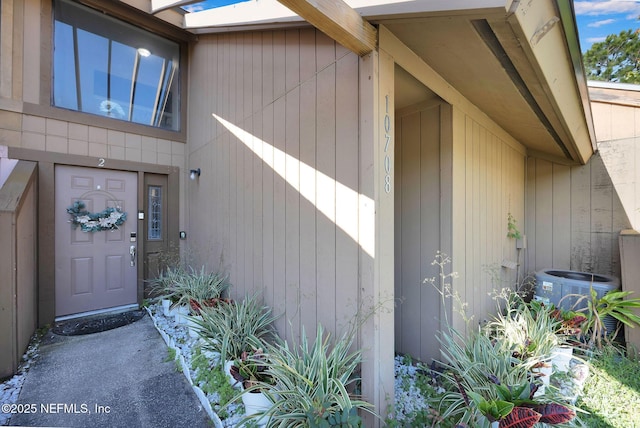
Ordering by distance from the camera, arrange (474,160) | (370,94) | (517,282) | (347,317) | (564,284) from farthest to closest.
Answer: (517,282) < (564,284) < (474,160) < (347,317) < (370,94)

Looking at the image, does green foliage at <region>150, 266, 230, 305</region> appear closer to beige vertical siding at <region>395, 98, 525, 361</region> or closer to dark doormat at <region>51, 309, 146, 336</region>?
dark doormat at <region>51, 309, 146, 336</region>

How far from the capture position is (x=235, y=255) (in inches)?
121

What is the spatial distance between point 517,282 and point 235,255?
3.57 meters

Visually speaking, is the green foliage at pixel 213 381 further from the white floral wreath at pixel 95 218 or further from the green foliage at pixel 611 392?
the white floral wreath at pixel 95 218

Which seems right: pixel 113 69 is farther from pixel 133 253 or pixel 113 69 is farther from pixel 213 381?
pixel 213 381

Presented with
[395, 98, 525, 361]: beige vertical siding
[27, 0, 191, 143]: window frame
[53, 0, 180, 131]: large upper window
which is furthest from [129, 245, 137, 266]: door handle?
[395, 98, 525, 361]: beige vertical siding

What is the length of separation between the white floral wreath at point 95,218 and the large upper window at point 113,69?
4.58 ft

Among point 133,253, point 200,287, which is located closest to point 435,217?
point 200,287

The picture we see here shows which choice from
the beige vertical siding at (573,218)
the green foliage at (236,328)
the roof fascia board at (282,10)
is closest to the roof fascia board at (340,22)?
the roof fascia board at (282,10)

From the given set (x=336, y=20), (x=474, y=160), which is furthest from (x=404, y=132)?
(x=336, y=20)

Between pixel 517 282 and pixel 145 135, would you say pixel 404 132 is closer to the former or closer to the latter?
pixel 517 282

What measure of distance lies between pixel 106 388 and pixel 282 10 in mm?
3216

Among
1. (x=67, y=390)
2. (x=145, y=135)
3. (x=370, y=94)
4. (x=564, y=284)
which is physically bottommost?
(x=67, y=390)

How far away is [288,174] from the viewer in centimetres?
225
